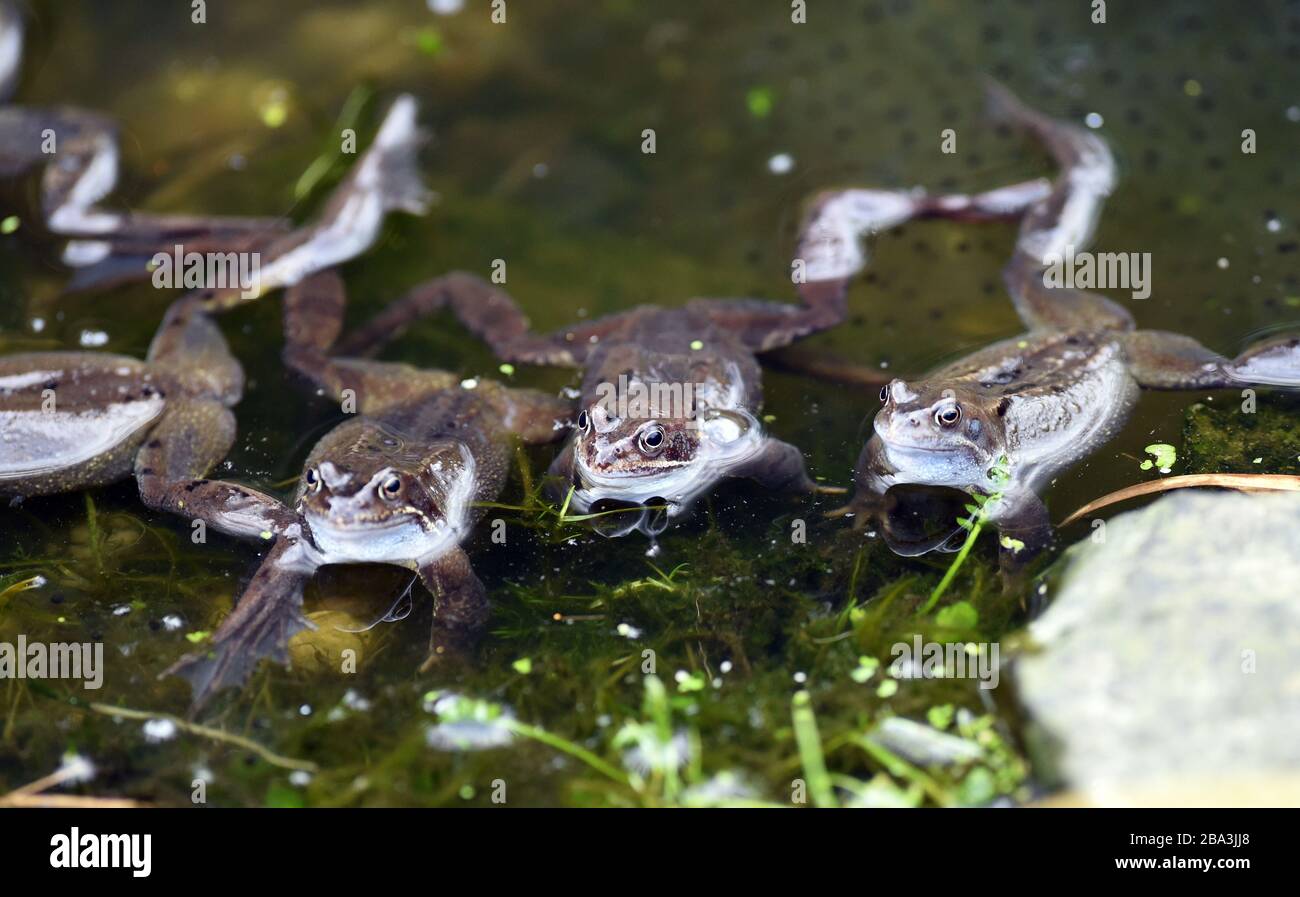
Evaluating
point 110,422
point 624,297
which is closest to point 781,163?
point 624,297

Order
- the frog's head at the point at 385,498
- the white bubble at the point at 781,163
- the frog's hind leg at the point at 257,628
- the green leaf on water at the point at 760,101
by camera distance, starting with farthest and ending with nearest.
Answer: the green leaf on water at the point at 760,101 < the white bubble at the point at 781,163 < the frog's head at the point at 385,498 < the frog's hind leg at the point at 257,628

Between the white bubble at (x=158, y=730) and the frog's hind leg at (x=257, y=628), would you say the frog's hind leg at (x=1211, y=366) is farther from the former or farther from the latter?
the white bubble at (x=158, y=730)

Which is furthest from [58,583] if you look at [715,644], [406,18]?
[406,18]

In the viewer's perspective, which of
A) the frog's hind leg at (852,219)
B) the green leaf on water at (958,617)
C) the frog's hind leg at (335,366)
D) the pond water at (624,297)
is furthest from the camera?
the frog's hind leg at (852,219)

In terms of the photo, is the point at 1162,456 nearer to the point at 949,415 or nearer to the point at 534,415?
the point at 949,415

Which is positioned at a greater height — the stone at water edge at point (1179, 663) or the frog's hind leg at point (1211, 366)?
the frog's hind leg at point (1211, 366)

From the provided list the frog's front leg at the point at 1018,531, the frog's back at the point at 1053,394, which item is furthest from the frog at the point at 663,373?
the frog's back at the point at 1053,394

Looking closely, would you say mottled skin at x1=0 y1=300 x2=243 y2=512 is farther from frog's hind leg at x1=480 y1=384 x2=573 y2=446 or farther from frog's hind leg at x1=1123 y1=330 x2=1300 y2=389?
frog's hind leg at x1=1123 y1=330 x2=1300 y2=389

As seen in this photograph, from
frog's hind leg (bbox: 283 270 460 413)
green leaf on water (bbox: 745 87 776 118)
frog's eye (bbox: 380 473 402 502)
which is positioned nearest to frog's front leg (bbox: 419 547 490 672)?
frog's eye (bbox: 380 473 402 502)
